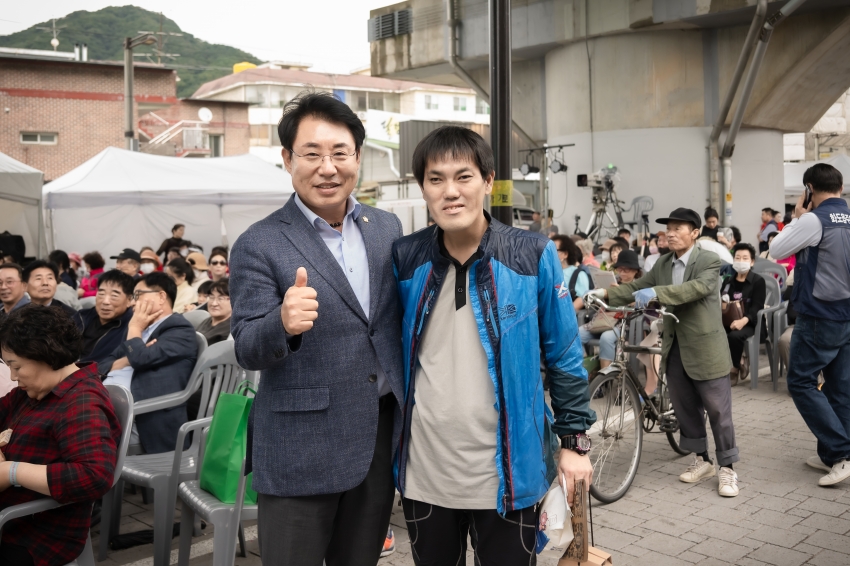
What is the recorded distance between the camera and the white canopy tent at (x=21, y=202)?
12.6 meters

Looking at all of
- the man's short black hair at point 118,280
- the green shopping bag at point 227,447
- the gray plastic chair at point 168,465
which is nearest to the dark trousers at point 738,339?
the gray plastic chair at point 168,465

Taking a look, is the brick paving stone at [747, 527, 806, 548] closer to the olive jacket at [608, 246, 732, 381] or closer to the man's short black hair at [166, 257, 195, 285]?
the olive jacket at [608, 246, 732, 381]

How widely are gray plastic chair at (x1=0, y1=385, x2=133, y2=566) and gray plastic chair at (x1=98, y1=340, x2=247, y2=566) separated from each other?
0.60 metres

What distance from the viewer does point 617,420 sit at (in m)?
5.13

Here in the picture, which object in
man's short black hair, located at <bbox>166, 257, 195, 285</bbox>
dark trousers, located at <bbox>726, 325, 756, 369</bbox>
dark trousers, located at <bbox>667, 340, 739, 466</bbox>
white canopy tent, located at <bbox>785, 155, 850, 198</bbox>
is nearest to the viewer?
dark trousers, located at <bbox>667, 340, 739, 466</bbox>

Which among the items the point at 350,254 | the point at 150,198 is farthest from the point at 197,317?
the point at 150,198

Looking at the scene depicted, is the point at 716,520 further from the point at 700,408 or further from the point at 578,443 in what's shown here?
the point at 578,443

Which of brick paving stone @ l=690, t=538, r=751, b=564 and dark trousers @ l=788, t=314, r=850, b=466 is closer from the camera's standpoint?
brick paving stone @ l=690, t=538, r=751, b=564

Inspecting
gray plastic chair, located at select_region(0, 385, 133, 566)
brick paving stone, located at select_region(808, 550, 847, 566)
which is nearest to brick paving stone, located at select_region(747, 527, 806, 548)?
brick paving stone, located at select_region(808, 550, 847, 566)

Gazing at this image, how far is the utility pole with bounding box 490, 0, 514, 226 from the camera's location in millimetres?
5902

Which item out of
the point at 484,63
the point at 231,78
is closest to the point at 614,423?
the point at 484,63

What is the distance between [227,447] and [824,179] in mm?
4133

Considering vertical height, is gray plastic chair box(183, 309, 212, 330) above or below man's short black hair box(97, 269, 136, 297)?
below

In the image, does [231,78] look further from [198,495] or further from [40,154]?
[198,495]
